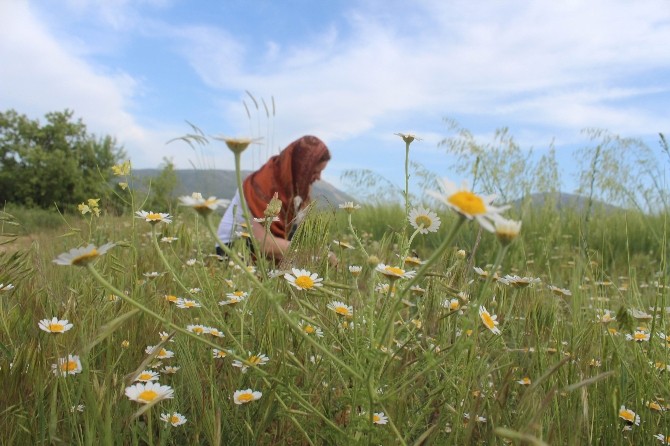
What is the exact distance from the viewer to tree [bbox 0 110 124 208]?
14750mm

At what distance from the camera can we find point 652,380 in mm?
1203

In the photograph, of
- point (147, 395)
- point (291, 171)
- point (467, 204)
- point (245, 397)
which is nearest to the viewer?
point (467, 204)

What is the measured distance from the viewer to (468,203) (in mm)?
633

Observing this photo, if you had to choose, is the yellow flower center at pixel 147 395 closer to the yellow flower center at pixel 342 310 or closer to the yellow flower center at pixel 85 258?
the yellow flower center at pixel 85 258

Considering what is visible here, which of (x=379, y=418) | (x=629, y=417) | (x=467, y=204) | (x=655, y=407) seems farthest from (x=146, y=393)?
(x=655, y=407)

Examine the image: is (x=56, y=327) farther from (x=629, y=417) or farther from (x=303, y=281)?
(x=629, y=417)

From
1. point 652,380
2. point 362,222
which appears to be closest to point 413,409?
point 652,380

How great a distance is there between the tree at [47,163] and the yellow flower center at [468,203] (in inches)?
590

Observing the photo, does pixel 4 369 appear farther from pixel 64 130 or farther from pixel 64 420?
pixel 64 130

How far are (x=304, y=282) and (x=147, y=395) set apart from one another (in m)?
0.33

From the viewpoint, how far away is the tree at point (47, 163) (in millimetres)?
14750

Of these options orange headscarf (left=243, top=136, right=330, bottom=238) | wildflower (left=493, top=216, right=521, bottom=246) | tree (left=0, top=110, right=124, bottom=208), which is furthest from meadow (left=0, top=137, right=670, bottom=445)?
tree (left=0, top=110, right=124, bottom=208)

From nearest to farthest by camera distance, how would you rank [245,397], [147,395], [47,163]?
[147,395] < [245,397] < [47,163]

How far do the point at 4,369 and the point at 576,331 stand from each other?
4.27 feet
